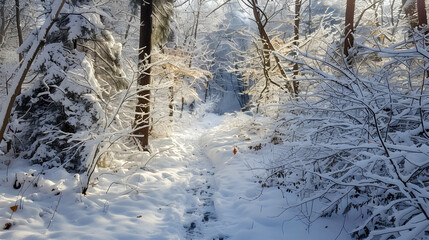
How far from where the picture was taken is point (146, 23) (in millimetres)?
7547

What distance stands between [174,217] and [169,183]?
1647 millimetres

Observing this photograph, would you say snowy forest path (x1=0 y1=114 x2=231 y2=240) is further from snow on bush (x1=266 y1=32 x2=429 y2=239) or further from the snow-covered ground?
snow on bush (x1=266 y1=32 x2=429 y2=239)

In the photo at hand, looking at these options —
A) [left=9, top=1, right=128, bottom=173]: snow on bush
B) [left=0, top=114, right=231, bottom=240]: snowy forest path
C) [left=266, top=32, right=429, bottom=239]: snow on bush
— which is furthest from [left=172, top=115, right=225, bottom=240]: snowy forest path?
[left=9, top=1, right=128, bottom=173]: snow on bush

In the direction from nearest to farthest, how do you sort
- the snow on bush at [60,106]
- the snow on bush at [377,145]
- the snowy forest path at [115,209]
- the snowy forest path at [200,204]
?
the snow on bush at [377,145] < the snowy forest path at [115,209] < the snowy forest path at [200,204] < the snow on bush at [60,106]

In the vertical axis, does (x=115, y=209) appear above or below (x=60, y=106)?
below

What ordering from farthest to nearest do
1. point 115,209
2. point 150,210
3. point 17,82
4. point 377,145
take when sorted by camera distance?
point 150,210, point 115,209, point 17,82, point 377,145

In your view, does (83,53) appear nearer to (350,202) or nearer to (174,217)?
(174,217)

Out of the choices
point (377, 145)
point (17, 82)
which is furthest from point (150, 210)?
point (377, 145)

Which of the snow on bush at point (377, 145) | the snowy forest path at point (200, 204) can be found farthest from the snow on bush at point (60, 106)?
the snow on bush at point (377, 145)

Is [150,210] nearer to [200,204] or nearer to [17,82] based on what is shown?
[200,204]

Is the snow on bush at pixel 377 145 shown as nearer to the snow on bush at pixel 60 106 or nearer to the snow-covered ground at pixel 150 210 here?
the snow-covered ground at pixel 150 210

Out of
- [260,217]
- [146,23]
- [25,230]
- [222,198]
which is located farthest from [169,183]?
[146,23]

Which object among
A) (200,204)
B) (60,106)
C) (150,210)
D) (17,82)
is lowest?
(200,204)

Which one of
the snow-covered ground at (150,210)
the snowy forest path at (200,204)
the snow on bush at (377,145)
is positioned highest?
the snow on bush at (377,145)
